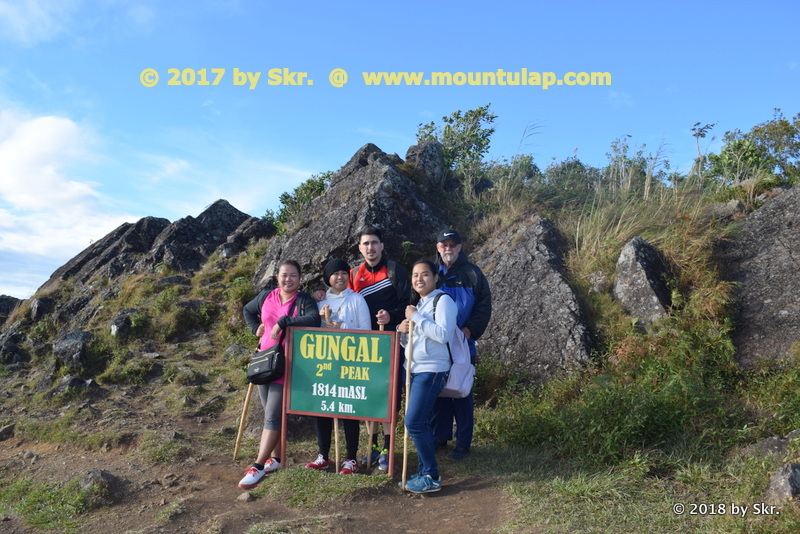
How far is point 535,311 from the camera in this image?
839 cm

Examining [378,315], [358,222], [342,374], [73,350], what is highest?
[358,222]

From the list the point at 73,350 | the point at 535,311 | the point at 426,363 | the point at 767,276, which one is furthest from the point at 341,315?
the point at 73,350

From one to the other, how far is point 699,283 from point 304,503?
638cm

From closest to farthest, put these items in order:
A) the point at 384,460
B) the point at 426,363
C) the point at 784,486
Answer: the point at 784,486 → the point at 426,363 → the point at 384,460

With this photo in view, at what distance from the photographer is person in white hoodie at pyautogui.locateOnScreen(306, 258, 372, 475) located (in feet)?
18.9

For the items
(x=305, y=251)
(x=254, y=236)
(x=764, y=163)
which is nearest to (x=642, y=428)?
(x=305, y=251)

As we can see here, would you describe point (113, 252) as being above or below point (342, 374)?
above

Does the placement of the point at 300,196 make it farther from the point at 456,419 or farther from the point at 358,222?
the point at 456,419

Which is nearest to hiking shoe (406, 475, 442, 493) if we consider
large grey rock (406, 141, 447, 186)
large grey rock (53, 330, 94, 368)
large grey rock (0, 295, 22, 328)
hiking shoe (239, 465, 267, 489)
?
hiking shoe (239, 465, 267, 489)

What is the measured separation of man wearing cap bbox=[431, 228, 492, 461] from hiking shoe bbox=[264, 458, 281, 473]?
1697 mm

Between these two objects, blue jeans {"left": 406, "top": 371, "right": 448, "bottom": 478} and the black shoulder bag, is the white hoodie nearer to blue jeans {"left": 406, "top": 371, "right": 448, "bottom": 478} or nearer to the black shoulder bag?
the black shoulder bag

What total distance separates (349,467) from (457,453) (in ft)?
3.80

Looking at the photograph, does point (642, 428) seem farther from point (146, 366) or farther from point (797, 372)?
point (146, 366)

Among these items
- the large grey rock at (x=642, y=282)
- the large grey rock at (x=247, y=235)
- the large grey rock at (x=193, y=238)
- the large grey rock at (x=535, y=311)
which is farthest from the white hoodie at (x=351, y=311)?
the large grey rock at (x=193, y=238)
